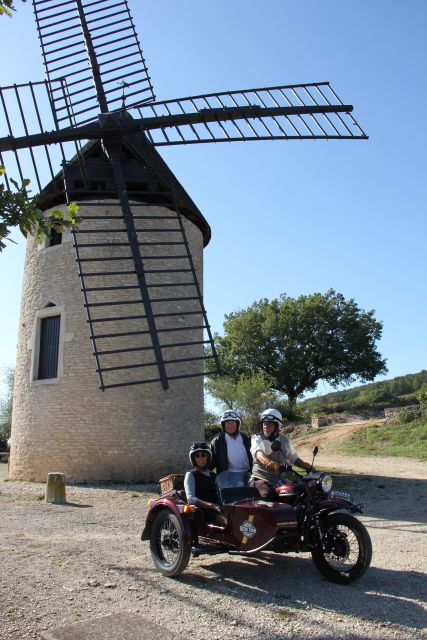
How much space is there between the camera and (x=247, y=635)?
3623 mm

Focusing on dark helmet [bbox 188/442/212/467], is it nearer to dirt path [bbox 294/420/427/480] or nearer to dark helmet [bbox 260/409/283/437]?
dark helmet [bbox 260/409/283/437]

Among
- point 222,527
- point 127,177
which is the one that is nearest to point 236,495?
point 222,527

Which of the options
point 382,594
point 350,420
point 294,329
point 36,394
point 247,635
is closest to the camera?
point 247,635

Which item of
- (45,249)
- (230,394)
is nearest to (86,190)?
(45,249)

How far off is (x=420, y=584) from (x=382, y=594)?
1.84ft

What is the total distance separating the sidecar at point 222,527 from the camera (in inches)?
184

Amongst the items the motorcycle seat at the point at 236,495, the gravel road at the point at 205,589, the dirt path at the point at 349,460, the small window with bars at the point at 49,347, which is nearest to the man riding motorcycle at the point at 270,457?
the motorcycle seat at the point at 236,495

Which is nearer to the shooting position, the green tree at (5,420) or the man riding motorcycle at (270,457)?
the man riding motorcycle at (270,457)

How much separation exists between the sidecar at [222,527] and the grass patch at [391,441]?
1508cm

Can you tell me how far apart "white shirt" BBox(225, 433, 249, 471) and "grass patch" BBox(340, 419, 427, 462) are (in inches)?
575

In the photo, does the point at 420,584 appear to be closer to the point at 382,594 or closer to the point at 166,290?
the point at 382,594

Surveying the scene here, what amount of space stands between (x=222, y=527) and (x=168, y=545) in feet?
2.21

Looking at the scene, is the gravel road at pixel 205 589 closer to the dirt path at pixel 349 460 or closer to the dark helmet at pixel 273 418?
the dark helmet at pixel 273 418

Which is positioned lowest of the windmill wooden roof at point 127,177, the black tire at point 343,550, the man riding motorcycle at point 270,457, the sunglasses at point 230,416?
the black tire at point 343,550
